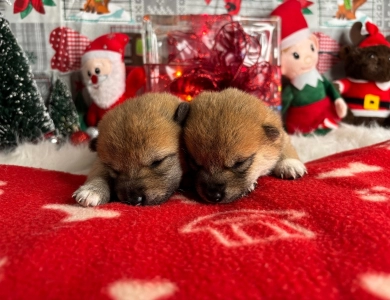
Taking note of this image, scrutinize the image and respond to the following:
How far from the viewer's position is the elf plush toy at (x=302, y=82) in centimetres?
229

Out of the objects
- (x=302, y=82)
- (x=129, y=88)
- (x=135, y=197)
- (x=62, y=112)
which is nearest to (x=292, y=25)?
(x=302, y=82)

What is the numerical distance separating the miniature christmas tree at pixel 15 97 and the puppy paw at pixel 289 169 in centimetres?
121

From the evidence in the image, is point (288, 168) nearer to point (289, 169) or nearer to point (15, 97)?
point (289, 169)

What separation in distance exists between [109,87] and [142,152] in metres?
1.08

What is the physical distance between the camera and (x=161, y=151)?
119 centimetres

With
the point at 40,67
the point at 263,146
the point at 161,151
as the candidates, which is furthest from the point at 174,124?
the point at 40,67

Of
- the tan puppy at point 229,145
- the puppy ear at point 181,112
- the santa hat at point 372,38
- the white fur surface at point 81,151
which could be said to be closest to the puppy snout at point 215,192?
the tan puppy at point 229,145

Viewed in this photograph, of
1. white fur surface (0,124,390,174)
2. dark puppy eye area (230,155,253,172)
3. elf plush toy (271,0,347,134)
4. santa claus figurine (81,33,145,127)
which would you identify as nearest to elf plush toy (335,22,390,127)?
elf plush toy (271,0,347,134)

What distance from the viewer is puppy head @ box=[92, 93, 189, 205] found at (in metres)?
1.16

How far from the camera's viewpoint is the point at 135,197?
1144 mm

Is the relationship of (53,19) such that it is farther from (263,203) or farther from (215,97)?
(263,203)

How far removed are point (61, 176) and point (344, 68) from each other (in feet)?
6.24

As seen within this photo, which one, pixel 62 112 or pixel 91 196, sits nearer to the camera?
pixel 91 196

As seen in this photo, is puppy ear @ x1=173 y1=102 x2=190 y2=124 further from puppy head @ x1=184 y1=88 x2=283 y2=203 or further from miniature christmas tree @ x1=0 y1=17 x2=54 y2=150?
miniature christmas tree @ x1=0 y1=17 x2=54 y2=150
